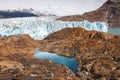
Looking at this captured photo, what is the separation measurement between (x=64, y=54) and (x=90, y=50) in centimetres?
155

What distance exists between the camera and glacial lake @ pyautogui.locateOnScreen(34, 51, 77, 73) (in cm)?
1994

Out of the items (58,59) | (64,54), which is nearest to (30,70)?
(58,59)

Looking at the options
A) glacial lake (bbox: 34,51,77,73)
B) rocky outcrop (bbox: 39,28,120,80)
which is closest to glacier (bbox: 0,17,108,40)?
rocky outcrop (bbox: 39,28,120,80)

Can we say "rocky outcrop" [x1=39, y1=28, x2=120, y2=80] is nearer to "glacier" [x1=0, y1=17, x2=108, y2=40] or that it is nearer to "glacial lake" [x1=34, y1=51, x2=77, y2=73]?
"glacial lake" [x1=34, y1=51, x2=77, y2=73]

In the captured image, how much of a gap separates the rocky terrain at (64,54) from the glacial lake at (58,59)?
30 cm

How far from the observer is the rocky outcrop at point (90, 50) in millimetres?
17734

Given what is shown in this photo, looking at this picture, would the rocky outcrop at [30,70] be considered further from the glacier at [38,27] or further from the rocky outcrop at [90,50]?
the glacier at [38,27]

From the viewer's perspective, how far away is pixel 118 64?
59.6ft

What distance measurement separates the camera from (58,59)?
69.6ft

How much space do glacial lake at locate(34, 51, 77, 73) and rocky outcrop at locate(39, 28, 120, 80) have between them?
338 mm

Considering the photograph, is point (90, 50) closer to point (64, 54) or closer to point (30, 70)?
point (64, 54)

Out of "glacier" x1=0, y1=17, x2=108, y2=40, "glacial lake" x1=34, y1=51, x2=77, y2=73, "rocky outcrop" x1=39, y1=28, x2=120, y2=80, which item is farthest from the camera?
"glacier" x1=0, y1=17, x2=108, y2=40

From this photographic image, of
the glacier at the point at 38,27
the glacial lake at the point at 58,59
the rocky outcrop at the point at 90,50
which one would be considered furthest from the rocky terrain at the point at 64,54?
the glacier at the point at 38,27

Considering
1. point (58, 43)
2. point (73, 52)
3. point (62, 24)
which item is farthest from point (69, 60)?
point (62, 24)
